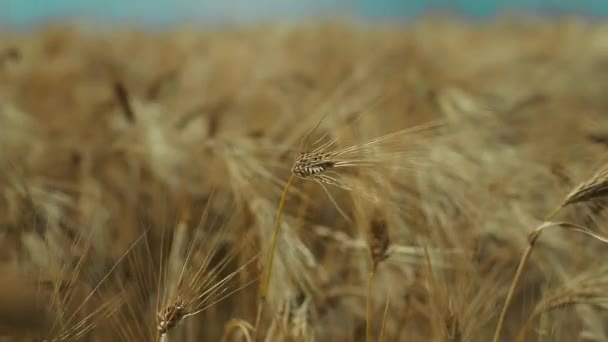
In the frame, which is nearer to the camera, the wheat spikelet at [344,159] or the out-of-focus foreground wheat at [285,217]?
the wheat spikelet at [344,159]

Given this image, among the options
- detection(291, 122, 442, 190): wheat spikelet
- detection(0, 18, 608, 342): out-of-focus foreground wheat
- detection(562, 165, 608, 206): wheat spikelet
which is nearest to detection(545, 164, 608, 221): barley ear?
detection(562, 165, 608, 206): wheat spikelet

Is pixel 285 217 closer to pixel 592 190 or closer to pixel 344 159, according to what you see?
pixel 344 159

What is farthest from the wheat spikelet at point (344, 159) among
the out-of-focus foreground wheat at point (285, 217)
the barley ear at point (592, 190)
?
the barley ear at point (592, 190)

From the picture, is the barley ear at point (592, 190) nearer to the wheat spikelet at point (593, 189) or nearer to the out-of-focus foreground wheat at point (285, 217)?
the wheat spikelet at point (593, 189)

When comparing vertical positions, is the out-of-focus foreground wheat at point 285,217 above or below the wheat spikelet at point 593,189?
below

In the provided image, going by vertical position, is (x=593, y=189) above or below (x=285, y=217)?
above

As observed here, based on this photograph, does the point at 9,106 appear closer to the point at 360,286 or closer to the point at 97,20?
the point at 360,286

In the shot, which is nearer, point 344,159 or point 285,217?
point 344,159

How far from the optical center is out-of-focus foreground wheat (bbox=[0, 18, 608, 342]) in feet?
3.75

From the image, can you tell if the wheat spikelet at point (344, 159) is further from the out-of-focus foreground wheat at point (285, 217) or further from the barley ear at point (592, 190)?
the barley ear at point (592, 190)

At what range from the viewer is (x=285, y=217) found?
4.80 ft

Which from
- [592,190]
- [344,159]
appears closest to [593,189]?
[592,190]

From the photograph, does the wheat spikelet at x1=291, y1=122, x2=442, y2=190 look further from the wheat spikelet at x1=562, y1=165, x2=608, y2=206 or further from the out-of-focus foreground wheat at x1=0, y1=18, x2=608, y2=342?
the wheat spikelet at x1=562, y1=165, x2=608, y2=206

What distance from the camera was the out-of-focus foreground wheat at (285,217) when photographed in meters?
1.14
